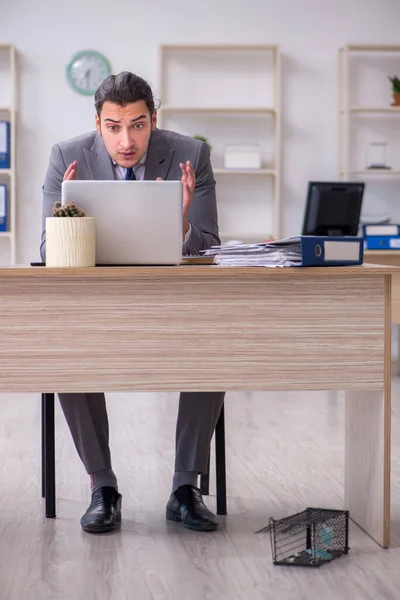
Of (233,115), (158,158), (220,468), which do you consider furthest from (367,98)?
(220,468)

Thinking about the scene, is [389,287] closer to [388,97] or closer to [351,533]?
[351,533]

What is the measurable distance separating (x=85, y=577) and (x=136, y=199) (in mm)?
923

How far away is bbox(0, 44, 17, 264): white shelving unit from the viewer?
230 inches

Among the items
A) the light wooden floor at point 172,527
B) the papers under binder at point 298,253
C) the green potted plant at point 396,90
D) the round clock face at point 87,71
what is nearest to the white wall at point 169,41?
the round clock face at point 87,71

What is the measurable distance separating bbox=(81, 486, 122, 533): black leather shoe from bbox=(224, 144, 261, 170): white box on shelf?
3.60 m

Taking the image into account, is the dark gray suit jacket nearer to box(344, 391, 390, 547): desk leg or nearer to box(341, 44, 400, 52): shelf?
box(344, 391, 390, 547): desk leg

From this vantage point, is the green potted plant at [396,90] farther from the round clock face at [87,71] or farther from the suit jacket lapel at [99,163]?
the suit jacket lapel at [99,163]

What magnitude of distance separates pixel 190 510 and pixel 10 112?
13.3 feet

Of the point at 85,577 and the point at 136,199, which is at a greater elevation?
the point at 136,199

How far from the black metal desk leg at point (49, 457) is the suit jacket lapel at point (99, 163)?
0.69 meters

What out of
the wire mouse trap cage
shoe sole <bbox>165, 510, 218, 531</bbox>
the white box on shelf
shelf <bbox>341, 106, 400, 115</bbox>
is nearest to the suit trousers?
shoe sole <bbox>165, 510, 218, 531</bbox>

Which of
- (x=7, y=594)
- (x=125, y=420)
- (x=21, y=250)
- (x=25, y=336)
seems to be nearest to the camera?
(x=7, y=594)

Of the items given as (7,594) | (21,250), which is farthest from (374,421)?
(21,250)

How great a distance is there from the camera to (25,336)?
7.21 feet
